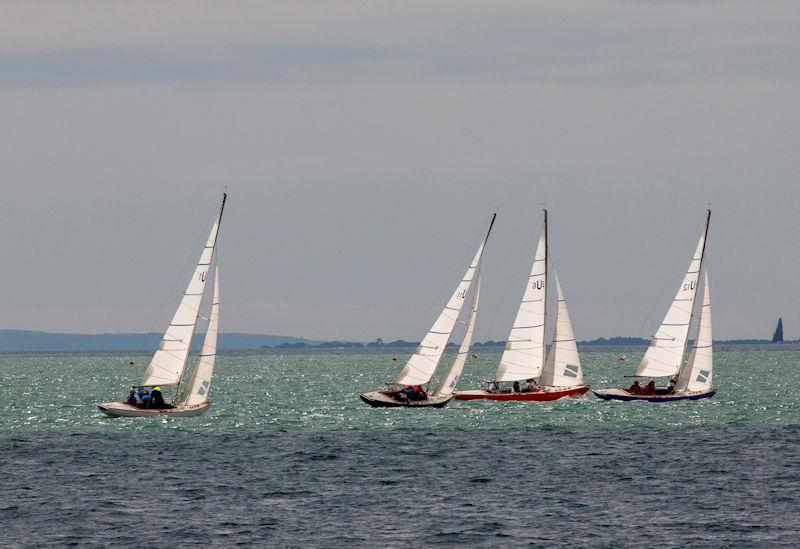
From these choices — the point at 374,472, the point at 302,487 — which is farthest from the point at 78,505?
the point at 374,472

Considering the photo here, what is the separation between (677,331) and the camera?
91000 millimetres

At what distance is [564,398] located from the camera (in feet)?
313

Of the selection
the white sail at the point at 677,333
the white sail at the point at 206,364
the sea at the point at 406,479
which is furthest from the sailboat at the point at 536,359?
the white sail at the point at 206,364

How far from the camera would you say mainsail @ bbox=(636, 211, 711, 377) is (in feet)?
297

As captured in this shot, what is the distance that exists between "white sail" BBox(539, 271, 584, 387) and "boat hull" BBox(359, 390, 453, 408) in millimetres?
11290

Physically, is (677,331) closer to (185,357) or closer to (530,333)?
(530,333)

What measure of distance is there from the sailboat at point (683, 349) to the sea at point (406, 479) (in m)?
7.73

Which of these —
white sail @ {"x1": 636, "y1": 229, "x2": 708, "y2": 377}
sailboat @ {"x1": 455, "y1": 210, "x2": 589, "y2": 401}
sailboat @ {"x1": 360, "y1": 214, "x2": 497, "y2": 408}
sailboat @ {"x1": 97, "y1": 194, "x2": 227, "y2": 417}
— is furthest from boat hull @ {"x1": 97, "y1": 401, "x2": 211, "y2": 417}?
white sail @ {"x1": 636, "y1": 229, "x2": 708, "y2": 377}

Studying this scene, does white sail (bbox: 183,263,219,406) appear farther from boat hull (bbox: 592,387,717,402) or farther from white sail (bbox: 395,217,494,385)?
boat hull (bbox: 592,387,717,402)

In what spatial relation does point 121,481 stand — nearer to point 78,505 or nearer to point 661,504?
point 78,505

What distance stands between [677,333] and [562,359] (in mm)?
7797

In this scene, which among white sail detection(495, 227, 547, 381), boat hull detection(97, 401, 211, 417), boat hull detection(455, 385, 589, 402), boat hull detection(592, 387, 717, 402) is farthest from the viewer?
white sail detection(495, 227, 547, 381)

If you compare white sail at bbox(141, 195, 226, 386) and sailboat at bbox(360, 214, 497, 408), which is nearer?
white sail at bbox(141, 195, 226, 386)

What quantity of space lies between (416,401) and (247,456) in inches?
1001
